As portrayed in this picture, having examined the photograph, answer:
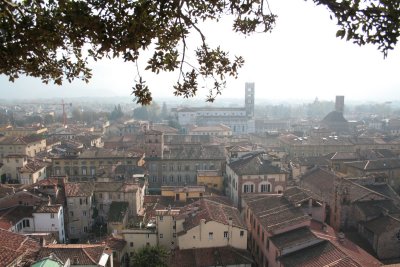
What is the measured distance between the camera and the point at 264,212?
2331 centimetres

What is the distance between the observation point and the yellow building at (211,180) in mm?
35469

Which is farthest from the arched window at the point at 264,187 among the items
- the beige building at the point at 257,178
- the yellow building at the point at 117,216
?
the yellow building at the point at 117,216

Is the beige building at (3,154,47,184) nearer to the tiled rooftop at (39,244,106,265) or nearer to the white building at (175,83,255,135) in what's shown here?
the tiled rooftop at (39,244,106,265)

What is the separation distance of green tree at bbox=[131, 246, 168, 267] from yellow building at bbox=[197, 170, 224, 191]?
15.5 metres

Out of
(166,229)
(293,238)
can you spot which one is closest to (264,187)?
(166,229)

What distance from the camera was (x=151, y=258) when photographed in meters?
19.7

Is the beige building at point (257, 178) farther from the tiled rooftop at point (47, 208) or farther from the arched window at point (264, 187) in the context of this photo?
the tiled rooftop at point (47, 208)

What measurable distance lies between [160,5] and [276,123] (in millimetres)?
104020

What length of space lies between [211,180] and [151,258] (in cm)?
1672

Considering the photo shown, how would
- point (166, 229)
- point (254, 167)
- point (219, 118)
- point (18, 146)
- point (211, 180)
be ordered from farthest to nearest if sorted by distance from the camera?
point (219, 118)
point (18, 146)
point (211, 180)
point (254, 167)
point (166, 229)

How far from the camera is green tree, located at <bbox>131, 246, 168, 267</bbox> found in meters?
19.5

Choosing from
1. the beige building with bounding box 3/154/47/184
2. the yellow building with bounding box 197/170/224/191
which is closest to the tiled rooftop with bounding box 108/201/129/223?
the yellow building with bounding box 197/170/224/191

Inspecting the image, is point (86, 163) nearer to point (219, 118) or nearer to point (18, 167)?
point (18, 167)

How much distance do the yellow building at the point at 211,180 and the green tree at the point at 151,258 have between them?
15.5 metres
